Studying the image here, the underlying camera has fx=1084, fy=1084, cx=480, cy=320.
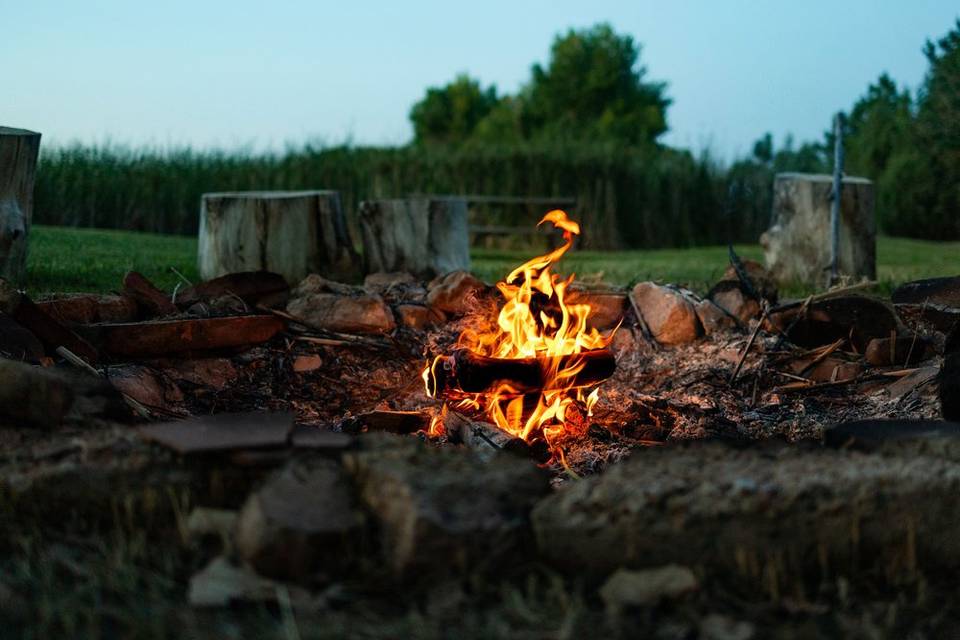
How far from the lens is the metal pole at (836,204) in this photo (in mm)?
7984

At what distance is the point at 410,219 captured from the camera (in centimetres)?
708

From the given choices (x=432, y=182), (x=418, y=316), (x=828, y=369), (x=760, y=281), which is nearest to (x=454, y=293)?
(x=418, y=316)

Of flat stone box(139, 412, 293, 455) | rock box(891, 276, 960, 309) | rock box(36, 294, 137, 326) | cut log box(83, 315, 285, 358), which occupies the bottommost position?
flat stone box(139, 412, 293, 455)

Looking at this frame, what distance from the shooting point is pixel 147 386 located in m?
4.57

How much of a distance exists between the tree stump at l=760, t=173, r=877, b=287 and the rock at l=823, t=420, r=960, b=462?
5394mm

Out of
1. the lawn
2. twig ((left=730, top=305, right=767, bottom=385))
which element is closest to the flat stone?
twig ((left=730, top=305, right=767, bottom=385))

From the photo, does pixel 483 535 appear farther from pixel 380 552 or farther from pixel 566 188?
pixel 566 188

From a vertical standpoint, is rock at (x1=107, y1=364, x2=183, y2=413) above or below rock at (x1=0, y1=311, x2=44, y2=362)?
below

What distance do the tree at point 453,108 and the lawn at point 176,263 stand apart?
33837 millimetres

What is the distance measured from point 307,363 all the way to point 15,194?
218 cm

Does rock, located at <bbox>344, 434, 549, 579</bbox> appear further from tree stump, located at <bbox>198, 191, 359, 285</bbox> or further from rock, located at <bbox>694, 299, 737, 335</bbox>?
tree stump, located at <bbox>198, 191, 359, 285</bbox>

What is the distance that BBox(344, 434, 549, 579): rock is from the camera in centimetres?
255

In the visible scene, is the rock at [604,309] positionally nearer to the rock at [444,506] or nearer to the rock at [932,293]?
the rock at [932,293]

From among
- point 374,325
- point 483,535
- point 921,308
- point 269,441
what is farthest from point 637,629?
point 921,308
